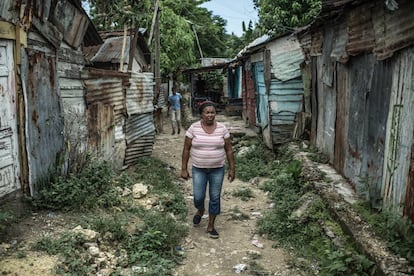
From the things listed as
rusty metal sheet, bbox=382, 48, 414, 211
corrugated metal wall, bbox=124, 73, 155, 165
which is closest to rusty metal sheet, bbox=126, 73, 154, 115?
corrugated metal wall, bbox=124, 73, 155, 165

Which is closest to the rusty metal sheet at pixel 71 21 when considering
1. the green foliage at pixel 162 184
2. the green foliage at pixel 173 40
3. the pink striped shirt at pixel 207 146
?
the pink striped shirt at pixel 207 146

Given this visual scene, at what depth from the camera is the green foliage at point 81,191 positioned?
16.3 feet

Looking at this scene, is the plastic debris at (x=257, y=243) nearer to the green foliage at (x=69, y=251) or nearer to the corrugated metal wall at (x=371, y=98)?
the corrugated metal wall at (x=371, y=98)

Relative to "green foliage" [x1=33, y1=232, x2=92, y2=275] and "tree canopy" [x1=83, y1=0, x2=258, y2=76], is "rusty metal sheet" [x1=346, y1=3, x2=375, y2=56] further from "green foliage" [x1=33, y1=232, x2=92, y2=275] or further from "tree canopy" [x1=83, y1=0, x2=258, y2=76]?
"green foliage" [x1=33, y1=232, x2=92, y2=275]

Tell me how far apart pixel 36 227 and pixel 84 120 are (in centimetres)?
254

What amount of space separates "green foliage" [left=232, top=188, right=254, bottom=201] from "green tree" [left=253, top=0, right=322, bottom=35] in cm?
632

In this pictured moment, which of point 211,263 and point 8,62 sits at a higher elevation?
point 8,62

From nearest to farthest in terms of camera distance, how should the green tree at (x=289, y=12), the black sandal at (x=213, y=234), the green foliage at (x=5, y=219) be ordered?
the green foliage at (x=5, y=219)
the black sandal at (x=213, y=234)
the green tree at (x=289, y=12)

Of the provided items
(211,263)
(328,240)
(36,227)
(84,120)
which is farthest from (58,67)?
(328,240)

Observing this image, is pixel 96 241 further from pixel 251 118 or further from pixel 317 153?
pixel 251 118

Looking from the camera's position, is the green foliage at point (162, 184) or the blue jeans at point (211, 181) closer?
the blue jeans at point (211, 181)

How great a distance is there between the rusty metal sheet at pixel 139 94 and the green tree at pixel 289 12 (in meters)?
4.87

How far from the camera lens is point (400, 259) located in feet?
11.1

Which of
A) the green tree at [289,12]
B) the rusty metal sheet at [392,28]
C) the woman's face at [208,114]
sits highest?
the green tree at [289,12]
